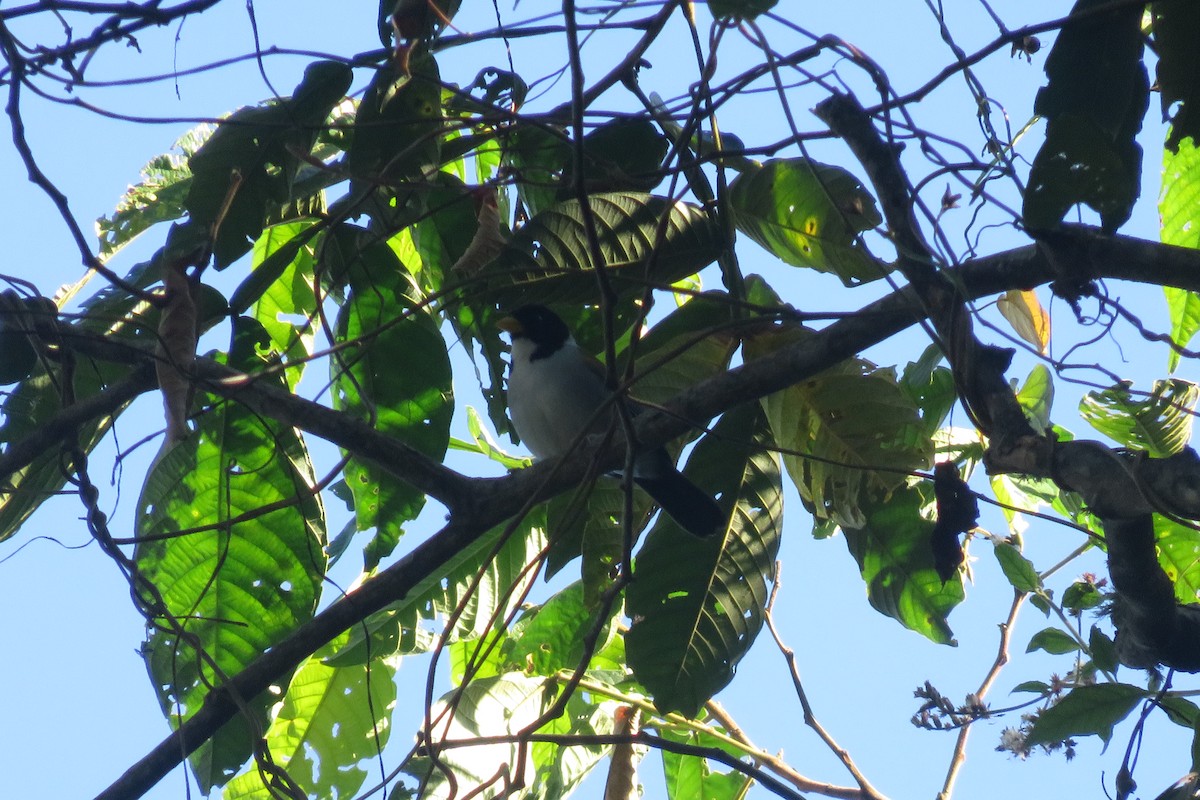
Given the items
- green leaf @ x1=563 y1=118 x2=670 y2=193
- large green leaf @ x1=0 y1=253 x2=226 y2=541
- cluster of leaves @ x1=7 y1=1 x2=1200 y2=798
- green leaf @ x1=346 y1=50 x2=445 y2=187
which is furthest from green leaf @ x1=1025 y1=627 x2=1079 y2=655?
large green leaf @ x1=0 y1=253 x2=226 y2=541

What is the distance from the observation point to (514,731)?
3.31 m

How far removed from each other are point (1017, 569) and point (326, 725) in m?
2.27

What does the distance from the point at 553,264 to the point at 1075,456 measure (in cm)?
127

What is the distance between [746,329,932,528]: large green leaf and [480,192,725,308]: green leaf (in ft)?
0.94

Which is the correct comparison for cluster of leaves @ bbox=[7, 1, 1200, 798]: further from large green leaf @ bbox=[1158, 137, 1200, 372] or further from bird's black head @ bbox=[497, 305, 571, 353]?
bird's black head @ bbox=[497, 305, 571, 353]

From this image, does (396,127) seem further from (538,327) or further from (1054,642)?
(538,327)

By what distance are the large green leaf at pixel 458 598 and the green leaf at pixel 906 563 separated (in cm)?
96

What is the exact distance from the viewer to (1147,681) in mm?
2568

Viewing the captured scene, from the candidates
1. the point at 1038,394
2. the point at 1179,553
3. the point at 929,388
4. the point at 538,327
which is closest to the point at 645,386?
the point at 929,388

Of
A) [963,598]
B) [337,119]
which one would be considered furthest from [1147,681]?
[337,119]

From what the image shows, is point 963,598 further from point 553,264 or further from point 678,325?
point 553,264

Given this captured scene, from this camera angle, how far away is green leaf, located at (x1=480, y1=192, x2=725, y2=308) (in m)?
2.56

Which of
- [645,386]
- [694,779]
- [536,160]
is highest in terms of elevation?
[536,160]

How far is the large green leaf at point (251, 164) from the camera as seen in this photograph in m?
2.55
